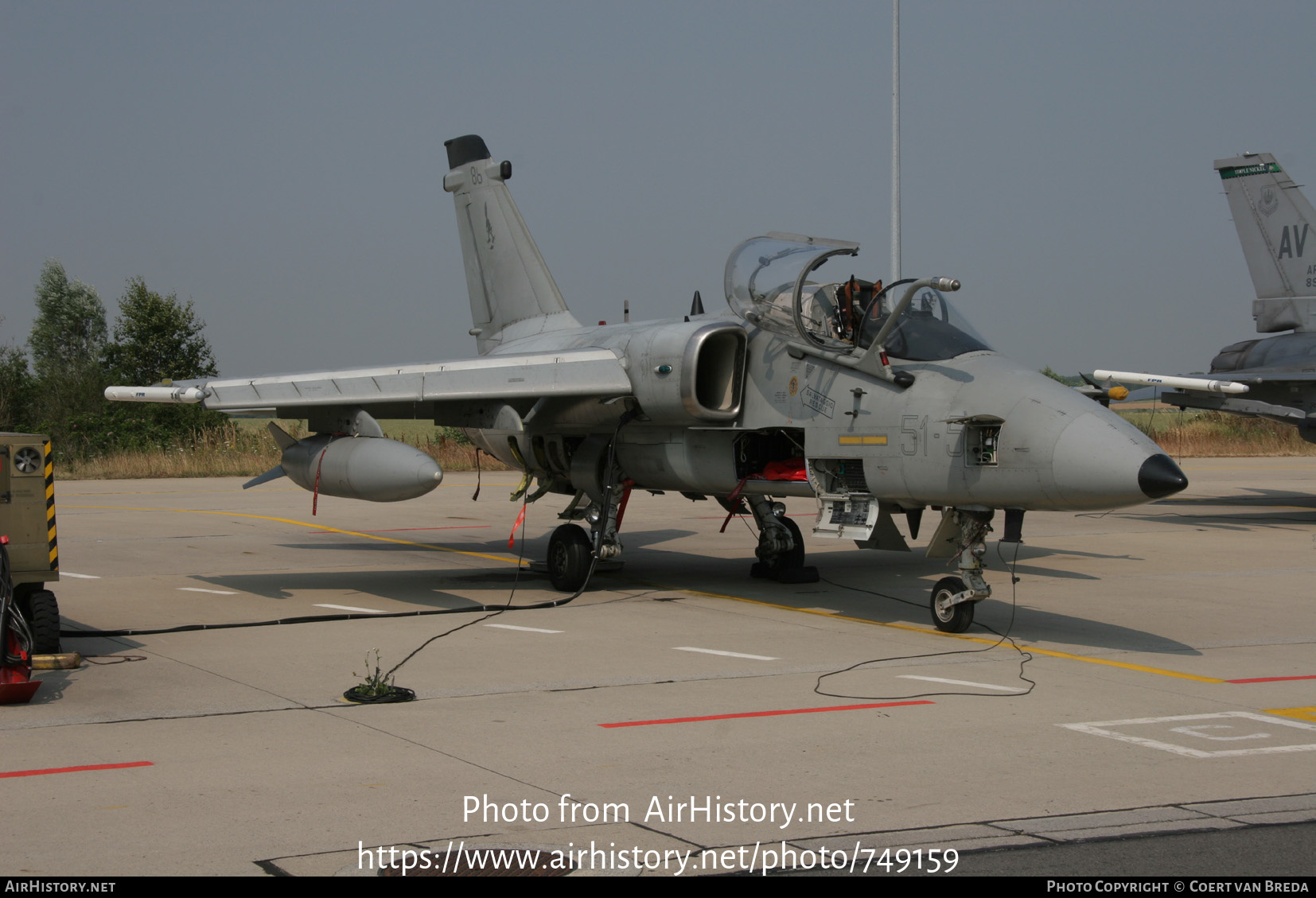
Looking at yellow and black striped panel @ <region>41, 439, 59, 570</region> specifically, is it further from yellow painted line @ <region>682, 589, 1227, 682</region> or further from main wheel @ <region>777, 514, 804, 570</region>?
main wheel @ <region>777, 514, 804, 570</region>

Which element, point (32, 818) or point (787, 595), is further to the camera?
point (787, 595)

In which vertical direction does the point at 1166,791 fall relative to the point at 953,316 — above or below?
below

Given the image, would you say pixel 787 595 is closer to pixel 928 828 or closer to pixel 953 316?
pixel 953 316

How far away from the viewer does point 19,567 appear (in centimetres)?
814

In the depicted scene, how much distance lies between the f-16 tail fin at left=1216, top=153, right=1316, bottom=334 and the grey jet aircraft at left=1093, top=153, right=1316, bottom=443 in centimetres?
2

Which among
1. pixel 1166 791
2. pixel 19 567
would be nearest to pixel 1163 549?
pixel 1166 791

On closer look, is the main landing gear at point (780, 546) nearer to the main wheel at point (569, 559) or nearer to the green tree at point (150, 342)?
the main wheel at point (569, 559)

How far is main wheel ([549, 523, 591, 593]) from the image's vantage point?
483 inches

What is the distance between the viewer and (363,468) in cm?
1128

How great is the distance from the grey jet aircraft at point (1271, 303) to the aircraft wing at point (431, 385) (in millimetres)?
13428

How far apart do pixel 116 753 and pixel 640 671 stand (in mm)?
3475

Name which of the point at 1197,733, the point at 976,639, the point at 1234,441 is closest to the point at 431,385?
the point at 976,639

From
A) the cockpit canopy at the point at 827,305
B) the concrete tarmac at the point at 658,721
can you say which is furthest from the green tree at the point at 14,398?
the cockpit canopy at the point at 827,305

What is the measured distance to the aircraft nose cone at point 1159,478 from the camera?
7.93 metres
